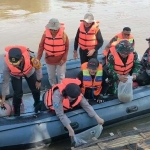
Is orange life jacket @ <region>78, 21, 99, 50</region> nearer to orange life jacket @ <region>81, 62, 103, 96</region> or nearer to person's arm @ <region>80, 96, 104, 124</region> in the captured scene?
orange life jacket @ <region>81, 62, 103, 96</region>

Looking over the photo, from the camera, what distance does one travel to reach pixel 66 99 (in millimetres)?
3648

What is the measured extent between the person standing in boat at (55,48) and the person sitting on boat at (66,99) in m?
0.79

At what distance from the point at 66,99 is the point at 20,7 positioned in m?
9.79

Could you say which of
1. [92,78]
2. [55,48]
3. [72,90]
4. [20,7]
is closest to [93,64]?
[92,78]

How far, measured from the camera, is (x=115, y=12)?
→ 1205 cm

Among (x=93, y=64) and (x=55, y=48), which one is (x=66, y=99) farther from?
(x=55, y=48)

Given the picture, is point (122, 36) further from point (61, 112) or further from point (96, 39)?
point (61, 112)

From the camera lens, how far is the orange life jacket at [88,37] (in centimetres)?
478

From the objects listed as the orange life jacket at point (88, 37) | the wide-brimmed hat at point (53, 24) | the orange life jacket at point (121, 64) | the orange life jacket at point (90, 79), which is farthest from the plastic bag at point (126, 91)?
the wide-brimmed hat at point (53, 24)

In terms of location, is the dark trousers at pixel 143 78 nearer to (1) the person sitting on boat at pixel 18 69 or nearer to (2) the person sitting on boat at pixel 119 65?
(2) the person sitting on boat at pixel 119 65

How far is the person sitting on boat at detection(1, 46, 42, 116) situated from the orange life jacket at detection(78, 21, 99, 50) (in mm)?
1294

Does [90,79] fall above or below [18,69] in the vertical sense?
below

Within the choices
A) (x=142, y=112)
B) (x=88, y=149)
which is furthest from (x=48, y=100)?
(x=142, y=112)

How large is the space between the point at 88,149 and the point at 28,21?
7807 millimetres
